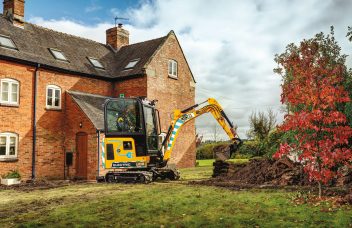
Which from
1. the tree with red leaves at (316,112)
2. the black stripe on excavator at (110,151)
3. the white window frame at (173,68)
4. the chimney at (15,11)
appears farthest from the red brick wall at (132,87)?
the tree with red leaves at (316,112)

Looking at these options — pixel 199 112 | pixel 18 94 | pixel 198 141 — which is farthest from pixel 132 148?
pixel 198 141

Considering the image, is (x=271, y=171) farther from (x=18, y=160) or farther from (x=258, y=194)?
(x=18, y=160)

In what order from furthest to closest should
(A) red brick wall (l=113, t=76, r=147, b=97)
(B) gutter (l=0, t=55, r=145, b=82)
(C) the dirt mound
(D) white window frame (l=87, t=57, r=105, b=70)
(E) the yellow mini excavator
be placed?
(D) white window frame (l=87, t=57, r=105, b=70) → (A) red brick wall (l=113, t=76, r=147, b=97) → (B) gutter (l=0, t=55, r=145, b=82) → (E) the yellow mini excavator → (C) the dirt mound

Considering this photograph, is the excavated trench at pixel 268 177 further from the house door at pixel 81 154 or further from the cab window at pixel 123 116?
the house door at pixel 81 154

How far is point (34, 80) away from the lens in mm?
20016

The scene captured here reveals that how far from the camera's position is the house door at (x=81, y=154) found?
20.5 metres

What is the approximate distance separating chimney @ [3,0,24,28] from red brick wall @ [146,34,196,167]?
854 cm

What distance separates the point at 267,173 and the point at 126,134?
620 centimetres

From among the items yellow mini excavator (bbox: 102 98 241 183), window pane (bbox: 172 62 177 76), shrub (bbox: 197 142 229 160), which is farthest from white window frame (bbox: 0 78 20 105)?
shrub (bbox: 197 142 229 160)

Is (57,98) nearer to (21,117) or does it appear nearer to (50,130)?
(50,130)

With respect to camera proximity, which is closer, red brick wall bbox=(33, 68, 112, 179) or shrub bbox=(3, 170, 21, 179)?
shrub bbox=(3, 170, 21, 179)

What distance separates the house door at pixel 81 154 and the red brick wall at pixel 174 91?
18.2 ft

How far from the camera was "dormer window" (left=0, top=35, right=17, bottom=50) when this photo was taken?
19431 mm

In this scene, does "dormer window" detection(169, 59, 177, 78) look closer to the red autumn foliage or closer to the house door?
the house door
